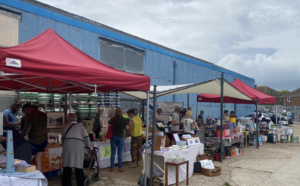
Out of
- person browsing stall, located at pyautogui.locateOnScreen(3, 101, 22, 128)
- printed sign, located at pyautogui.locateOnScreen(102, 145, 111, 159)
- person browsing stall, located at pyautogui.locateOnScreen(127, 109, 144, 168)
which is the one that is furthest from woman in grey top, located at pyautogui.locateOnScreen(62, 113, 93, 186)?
person browsing stall, located at pyautogui.locateOnScreen(3, 101, 22, 128)

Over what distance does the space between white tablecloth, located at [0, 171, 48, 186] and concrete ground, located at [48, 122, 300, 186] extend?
2505 mm

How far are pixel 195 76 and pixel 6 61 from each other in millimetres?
17446

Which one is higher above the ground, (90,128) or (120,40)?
(120,40)

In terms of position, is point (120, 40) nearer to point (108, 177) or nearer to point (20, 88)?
point (20, 88)

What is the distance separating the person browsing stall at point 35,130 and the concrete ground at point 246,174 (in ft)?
2.57

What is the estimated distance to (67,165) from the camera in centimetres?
479

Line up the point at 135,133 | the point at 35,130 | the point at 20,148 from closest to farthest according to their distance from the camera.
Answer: the point at 20,148, the point at 35,130, the point at 135,133

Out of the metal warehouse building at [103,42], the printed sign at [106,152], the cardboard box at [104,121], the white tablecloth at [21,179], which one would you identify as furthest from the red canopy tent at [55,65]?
the metal warehouse building at [103,42]

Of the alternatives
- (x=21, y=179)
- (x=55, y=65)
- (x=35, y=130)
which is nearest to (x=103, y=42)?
(x=35, y=130)

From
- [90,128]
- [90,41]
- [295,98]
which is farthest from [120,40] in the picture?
[295,98]

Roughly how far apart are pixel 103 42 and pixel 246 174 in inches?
328

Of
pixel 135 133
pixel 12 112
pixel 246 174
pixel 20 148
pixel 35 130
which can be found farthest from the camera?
pixel 12 112

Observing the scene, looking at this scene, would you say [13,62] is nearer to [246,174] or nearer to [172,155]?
[172,155]

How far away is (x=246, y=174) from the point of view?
6773 mm
